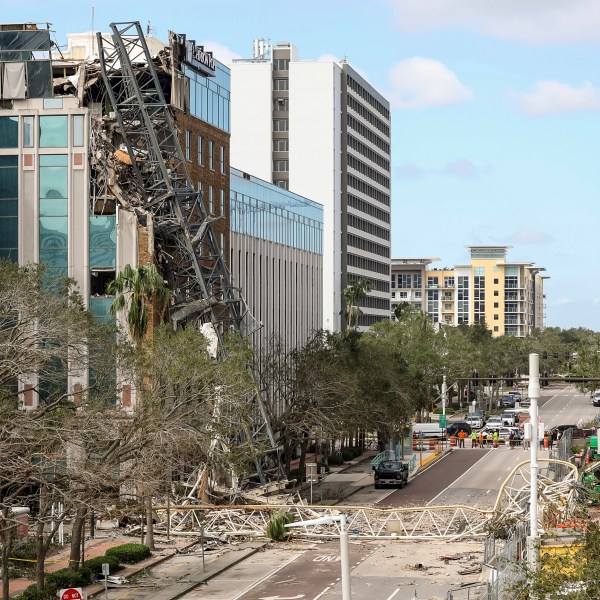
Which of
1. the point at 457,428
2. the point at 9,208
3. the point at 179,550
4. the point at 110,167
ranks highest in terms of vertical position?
the point at 110,167

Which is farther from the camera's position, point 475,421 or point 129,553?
point 475,421

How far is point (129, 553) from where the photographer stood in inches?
2290

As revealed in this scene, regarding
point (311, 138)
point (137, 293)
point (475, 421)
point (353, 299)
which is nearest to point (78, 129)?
point (137, 293)

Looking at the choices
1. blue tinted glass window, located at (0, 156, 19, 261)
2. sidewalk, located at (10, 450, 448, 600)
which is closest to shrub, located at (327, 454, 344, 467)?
sidewalk, located at (10, 450, 448, 600)

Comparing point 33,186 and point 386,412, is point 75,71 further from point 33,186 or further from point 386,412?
point 386,412

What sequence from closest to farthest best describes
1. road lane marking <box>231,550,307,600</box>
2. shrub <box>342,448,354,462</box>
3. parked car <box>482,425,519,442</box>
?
road lane marking <box>231,550,307,600</box>
shrub <box>342,448,354,462</box>
parked car <box>482,425,519,442</box>

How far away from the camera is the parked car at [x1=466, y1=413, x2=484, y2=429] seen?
465ft

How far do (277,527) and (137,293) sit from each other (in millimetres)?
16197

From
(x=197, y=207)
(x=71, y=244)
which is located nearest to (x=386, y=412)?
(x=197, y=207)

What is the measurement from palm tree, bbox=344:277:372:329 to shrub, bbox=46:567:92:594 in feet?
356

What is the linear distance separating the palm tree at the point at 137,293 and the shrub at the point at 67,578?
74.6ft

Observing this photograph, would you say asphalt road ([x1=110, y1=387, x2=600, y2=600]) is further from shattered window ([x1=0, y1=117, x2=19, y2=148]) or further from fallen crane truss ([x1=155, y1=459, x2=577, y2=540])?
shattered window ([x1=0, y1=117, x2=19, y2=148])

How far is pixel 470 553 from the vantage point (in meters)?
61.0

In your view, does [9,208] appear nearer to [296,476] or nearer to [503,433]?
[296,476]
